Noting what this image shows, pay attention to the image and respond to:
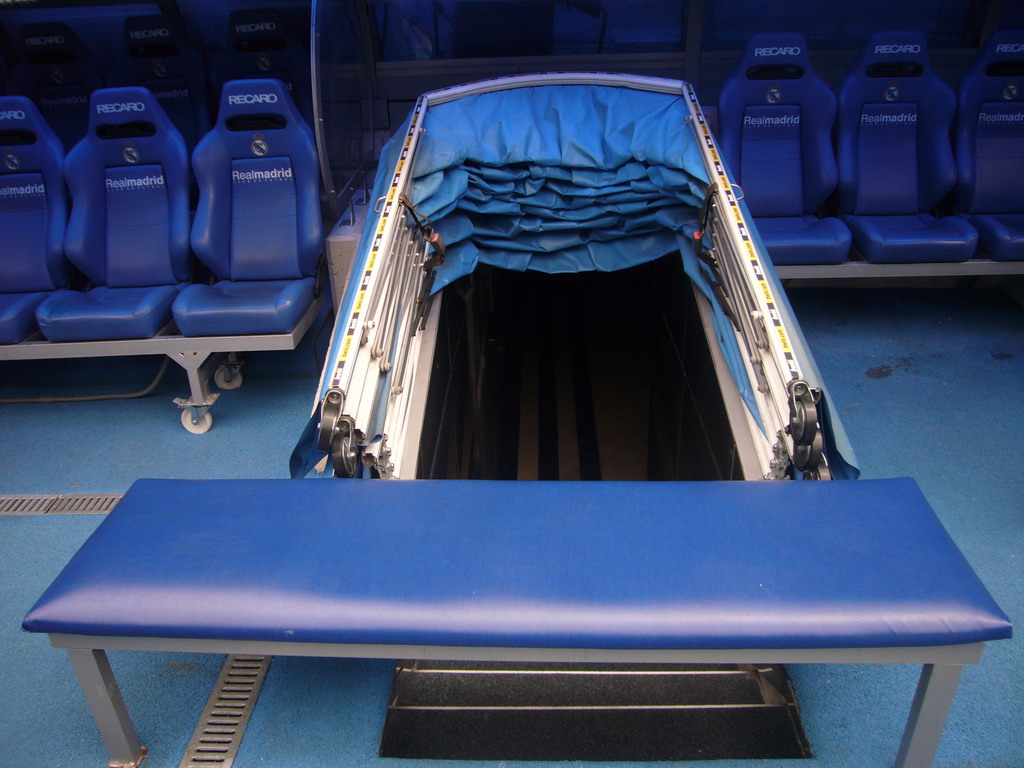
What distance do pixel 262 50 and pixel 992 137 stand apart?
159 inches

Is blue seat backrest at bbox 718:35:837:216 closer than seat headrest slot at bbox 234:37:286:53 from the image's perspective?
Yes

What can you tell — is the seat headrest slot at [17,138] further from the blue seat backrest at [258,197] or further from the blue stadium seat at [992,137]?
the blue stadium seat at [992,137]

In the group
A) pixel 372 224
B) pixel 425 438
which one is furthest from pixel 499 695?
pixel 372 224

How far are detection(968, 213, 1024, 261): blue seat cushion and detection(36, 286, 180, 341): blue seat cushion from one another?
12.8 ft

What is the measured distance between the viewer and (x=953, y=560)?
54.3 inches

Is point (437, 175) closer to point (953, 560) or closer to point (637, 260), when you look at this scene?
point (637, 260)

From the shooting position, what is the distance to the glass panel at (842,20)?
4.27 m

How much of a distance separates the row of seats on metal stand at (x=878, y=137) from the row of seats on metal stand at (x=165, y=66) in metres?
2.46

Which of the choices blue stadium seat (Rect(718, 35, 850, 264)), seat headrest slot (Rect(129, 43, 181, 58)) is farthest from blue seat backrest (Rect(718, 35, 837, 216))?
seat headrest slot (Rect(129, 43, 181, 58))

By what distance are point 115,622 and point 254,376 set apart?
227 centimetres

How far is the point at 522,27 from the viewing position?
432 cm

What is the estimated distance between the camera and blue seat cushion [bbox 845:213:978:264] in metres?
3.50

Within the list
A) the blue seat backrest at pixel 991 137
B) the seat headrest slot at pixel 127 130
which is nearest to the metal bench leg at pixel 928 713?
the blue seat backrest at pixel 991 137

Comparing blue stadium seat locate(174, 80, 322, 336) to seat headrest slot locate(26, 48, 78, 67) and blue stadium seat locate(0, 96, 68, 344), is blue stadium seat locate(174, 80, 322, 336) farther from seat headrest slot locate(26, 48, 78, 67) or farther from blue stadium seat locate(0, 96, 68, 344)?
seat headrest slot locate(26, 48, 78, 67)
